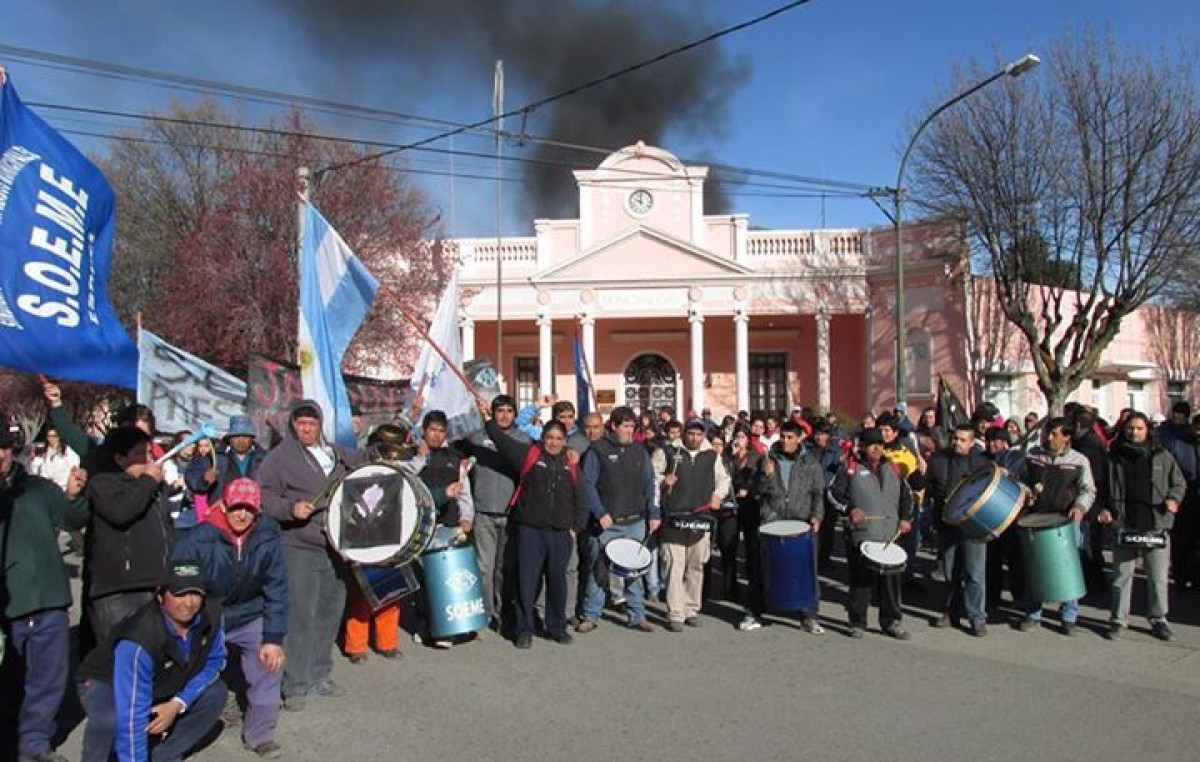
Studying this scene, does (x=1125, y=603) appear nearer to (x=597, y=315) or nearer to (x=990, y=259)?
(x=990, y=259)

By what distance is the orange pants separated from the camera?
7312 millimetres

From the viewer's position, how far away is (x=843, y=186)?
22.7m

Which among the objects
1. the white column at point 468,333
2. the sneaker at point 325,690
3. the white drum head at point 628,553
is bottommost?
the sneaker at point 325,690

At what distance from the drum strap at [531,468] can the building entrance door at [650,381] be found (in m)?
24.7

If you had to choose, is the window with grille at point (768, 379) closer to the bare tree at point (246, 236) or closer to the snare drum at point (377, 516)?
the bare tree at point (246, 236)

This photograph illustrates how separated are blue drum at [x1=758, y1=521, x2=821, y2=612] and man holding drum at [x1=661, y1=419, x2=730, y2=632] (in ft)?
2.10

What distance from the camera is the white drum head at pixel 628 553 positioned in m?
7.87

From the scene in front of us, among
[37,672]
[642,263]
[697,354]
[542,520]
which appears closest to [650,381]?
[697,354]

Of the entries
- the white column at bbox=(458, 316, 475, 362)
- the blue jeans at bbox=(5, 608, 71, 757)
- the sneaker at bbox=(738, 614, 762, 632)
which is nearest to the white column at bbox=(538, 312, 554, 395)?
the white column at bbox=(458, 316, 475, 362)

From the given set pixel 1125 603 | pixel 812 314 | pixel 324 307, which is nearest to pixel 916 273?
pixel 812 314

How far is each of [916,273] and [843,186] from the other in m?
7.55

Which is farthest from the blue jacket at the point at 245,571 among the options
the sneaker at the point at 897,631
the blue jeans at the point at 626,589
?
the sneaker at the point at 897,631

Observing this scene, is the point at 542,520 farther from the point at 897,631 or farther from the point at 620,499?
the point at 897,631

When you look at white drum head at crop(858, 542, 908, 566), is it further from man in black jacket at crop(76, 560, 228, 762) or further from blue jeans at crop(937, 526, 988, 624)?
man in black jacket at crop(76, 560, 228, 762)
